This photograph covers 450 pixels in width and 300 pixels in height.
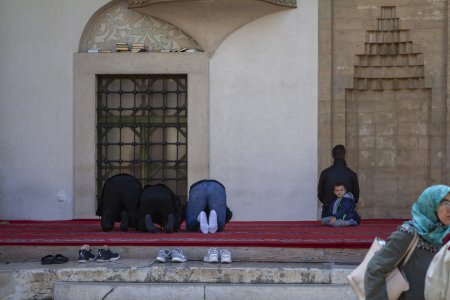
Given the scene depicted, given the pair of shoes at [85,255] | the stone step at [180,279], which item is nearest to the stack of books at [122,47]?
the pair of shoes at [85,255]

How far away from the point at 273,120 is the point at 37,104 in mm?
3050

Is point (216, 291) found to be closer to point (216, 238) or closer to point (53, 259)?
point (216, 238)

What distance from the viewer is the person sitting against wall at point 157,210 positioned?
28.0 feet

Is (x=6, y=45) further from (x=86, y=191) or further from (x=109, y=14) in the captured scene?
(x=86, y=191)

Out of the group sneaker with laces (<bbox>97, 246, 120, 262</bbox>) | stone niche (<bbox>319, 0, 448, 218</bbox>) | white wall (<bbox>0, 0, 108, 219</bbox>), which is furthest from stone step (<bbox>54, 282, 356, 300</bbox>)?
white wall (<bbox>0, 0, 108, 219</bbox>)

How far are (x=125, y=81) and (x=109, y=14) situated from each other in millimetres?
893

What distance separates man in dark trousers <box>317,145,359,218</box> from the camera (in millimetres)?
9828

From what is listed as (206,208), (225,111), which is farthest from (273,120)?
(206,208)

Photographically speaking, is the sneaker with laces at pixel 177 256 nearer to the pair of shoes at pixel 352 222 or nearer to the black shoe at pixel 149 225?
the black shoe at pixel 149 225

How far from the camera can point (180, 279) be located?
288 inches

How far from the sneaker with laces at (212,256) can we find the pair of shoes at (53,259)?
3.94ft

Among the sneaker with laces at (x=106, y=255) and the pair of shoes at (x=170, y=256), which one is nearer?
the pair of shoes at (x=170, y=256)

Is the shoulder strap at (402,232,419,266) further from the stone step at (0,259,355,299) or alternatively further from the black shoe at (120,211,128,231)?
the black shoe at (120,211,128,231)

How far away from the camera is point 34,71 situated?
11852 millimetres
